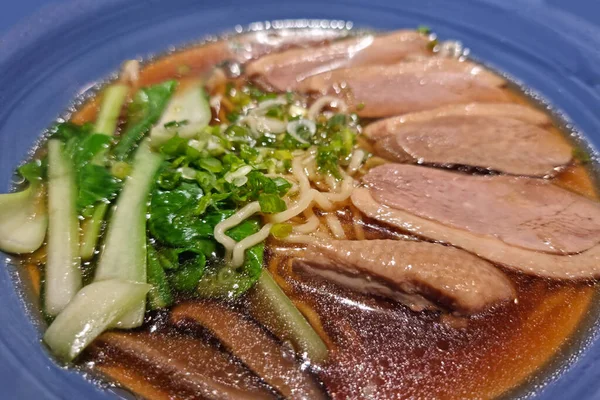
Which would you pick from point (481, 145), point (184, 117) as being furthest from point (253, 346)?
point (481, 145)

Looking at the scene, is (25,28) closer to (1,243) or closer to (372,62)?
(1,243)

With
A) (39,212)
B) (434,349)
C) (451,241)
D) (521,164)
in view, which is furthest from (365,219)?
(39,212)

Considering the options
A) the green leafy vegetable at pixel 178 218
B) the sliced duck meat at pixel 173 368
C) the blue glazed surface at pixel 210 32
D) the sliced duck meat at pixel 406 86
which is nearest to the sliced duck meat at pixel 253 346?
the sliced duck meat at pixel 173 368

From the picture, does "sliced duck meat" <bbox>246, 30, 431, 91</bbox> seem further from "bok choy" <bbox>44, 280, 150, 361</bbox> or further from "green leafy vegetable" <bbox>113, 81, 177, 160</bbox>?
"bok choy" <bbox>44, 280, 150, 361</bbox>

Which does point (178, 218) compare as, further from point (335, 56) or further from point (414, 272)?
point (335, 56)

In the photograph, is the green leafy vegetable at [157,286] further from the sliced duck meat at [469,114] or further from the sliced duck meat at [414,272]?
the sliced duck meat at [469,114]
